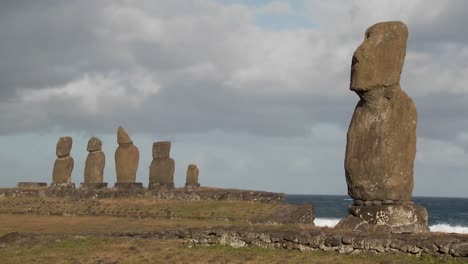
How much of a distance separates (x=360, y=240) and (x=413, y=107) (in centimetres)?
422

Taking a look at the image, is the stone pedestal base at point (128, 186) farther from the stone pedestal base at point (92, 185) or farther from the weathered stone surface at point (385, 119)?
the weathered stone surface at point (385, 119)

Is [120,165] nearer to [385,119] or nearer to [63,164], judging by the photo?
[63,164]

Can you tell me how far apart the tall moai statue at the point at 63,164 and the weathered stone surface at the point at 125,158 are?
12.8 ft

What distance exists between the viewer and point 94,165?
1799 inches

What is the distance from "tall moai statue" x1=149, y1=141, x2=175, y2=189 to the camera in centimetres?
4422

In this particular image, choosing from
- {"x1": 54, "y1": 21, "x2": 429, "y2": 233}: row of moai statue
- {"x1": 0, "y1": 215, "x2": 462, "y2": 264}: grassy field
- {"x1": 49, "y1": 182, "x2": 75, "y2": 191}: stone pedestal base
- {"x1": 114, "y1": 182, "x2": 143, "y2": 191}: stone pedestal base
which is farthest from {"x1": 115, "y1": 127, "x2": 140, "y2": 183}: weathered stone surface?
{"x1": 54, "y1": 21, "x2": 429, "y2": 233}: row of moai statue

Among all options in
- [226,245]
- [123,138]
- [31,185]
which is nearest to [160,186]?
[123,138]

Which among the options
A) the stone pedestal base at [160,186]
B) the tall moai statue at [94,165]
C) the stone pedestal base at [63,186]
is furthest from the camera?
the tall moai statue at [94,165]

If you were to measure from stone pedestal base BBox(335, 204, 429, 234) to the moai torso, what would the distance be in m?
32.8

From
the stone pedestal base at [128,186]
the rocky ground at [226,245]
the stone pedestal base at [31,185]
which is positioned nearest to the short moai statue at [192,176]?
the stone pedestal base at [128,186]

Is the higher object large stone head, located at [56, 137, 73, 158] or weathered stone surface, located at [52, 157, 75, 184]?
large stone head, located at [56, 137, 73, 158]

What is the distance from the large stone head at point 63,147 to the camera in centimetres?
4638

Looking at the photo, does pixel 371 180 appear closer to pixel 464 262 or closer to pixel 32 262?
pixel 464 262

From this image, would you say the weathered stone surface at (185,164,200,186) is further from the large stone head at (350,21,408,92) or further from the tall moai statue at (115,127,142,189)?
the large stone head at (350,21,408,92)
